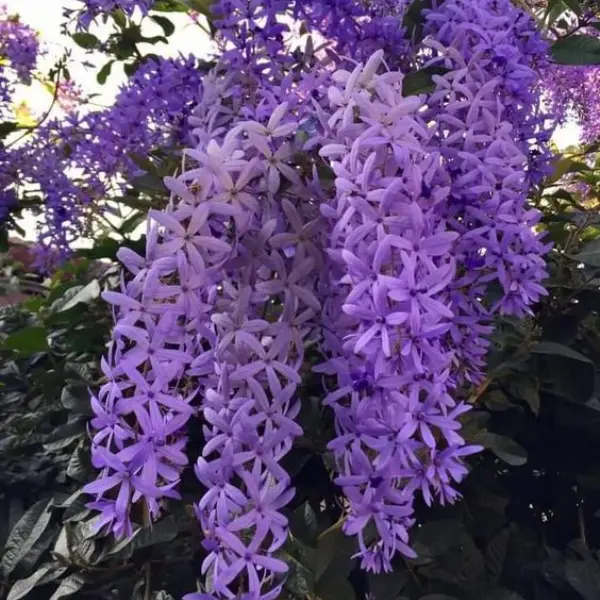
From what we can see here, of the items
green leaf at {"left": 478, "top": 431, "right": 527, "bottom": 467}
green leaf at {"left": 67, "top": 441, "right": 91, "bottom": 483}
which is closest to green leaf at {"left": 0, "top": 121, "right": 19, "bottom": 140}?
green leaf at {"left": 67, "top": 441, "right": 91, "bottom": 483}

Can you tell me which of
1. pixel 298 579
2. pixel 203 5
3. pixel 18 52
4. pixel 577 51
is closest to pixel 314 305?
pixel 298 579

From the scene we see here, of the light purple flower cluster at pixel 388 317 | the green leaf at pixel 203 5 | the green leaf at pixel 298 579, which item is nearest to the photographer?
the light purple flower cluster at pixel 388 317

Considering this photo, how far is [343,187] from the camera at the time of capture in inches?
22.0

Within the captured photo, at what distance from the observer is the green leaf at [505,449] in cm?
83

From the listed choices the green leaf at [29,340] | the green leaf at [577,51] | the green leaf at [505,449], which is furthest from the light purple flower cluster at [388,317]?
the green leaf at [29,340]

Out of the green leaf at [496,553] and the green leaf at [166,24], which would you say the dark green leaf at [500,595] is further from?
the green leaf at [166,24]

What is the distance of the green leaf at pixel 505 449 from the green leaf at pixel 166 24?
89 centimetres

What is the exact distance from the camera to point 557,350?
884 millimetres

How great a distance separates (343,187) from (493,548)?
19.0 inches

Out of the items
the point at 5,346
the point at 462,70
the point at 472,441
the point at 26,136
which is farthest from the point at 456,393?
the point at 26,136

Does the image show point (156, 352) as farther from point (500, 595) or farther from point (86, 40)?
point (86, 40)

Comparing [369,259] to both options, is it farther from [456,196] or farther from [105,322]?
[105,322]

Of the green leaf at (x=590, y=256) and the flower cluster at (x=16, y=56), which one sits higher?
the flower cluster at (x=16, y=56)

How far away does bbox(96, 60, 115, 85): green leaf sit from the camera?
1.54m
